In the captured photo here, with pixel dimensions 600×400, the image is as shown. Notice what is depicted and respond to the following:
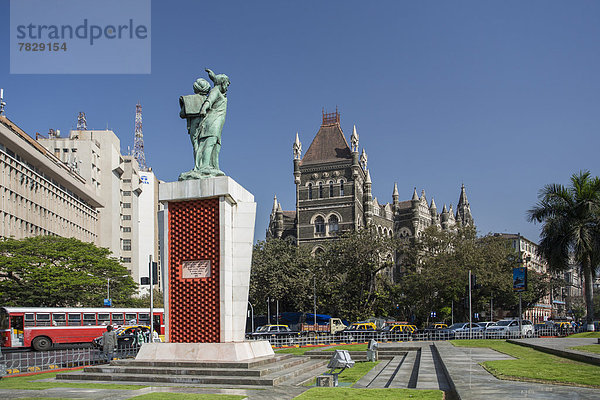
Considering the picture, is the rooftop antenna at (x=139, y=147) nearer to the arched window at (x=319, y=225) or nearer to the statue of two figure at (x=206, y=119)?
the arched window at (x=319, y=225)

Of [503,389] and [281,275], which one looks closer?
[503,389]

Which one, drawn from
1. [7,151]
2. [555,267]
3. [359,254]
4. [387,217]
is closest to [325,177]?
[387,217]

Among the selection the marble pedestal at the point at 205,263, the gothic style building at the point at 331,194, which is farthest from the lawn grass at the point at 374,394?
the gothic style building at the point at 331,194

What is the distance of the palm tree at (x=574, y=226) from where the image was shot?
27.7m

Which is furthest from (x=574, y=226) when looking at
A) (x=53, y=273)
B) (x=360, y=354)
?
(x=53, y=273)

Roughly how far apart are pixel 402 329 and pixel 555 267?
→ 1139 cm

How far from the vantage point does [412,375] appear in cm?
1342

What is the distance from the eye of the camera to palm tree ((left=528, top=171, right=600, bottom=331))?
27.7m

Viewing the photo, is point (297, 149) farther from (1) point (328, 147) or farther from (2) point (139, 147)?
(2) point (139, 147)

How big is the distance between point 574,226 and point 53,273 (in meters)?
33.2

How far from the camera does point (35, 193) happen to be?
177 ft

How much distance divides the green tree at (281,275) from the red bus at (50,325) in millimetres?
19183

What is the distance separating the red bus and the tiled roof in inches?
1876

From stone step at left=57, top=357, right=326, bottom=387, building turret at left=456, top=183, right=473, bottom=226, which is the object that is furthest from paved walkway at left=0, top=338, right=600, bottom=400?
building turret at left=456, top=183, right=473, bottom=226
